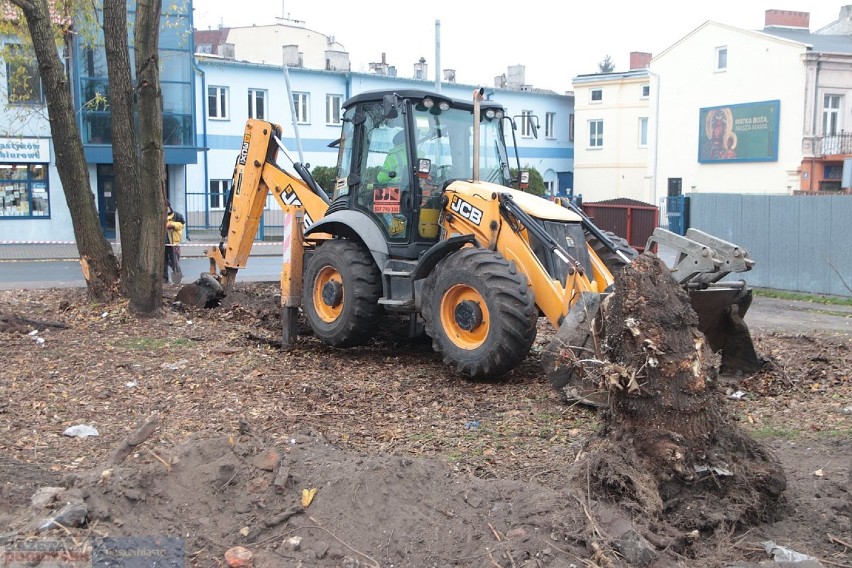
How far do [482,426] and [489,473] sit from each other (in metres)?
1.21

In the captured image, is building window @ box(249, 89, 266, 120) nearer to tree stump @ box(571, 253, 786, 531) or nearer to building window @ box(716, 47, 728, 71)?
building window @ box(716, 47, 728, 71)

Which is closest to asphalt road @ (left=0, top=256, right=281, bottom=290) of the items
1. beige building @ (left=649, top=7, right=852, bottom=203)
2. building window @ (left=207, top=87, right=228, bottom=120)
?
building window @ (left=207, top=87, right=228, bottom=120)

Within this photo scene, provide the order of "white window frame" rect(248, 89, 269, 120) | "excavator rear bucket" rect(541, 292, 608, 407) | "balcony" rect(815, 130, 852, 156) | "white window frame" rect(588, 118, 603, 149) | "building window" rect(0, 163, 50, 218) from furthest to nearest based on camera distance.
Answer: "white window frame" rect(588, 118, 603, 149)
"balcony" rect(815, 130, 852, 156)
"white window frame" rect(248, 89, 269, 120)
"building window" rect(0, 163, 50, 218)
"excavator rear bucket" rect(541, 292, 608, 407)

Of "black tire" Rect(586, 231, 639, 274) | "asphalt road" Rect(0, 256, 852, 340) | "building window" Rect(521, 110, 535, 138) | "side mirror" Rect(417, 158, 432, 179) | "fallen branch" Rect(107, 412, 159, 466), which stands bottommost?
"asphalt road" Rect(0, 256, 852, 340)

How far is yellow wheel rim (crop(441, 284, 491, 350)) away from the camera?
8.30 meters

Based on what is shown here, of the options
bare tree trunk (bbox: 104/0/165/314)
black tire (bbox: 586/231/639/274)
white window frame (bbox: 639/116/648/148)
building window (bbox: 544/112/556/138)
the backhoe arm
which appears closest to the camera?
black tire (bbox: 586/231/639/274)

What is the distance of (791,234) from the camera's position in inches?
706

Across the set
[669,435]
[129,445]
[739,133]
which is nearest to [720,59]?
[739,133]

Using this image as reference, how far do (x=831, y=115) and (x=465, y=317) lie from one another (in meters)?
34.8

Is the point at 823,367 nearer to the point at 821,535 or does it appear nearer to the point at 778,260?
the point at 821,535

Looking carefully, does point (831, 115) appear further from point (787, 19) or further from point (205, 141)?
point (205, 141)

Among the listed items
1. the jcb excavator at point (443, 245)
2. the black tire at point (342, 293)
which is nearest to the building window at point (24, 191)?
the jcb excavator at point (443, 245)

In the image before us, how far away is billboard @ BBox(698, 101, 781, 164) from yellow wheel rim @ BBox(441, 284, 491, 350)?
33598 mm

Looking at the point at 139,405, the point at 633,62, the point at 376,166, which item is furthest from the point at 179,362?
the point at 633,62
